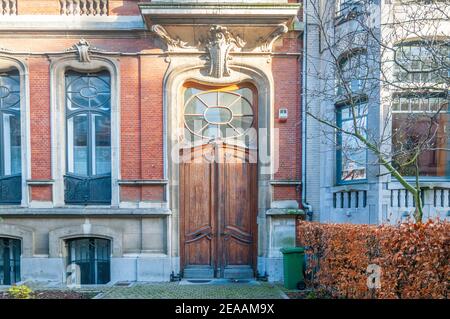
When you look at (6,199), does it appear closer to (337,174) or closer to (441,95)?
(337,174)

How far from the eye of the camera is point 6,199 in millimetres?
8742

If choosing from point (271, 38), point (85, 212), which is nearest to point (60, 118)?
point (85, 212)

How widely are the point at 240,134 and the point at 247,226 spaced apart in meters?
2.67

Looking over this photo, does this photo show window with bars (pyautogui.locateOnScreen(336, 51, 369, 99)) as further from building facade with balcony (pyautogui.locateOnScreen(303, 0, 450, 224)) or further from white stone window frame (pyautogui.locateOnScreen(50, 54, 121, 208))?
white stone window frame (pyautogui.locateOnScreen(50, 54, 121, 208))

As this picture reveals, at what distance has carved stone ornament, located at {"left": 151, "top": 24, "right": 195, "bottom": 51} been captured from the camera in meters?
8.17

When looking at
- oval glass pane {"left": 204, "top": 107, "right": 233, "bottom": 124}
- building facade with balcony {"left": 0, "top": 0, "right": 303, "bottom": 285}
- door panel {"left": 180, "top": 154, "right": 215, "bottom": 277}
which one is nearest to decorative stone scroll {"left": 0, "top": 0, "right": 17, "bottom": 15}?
building facade with balcony {"left": 0, "top": 0, "right": 303, "bottom": 285}

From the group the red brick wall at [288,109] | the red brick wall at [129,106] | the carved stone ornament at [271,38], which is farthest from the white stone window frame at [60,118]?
the red brick wall at [288,109]

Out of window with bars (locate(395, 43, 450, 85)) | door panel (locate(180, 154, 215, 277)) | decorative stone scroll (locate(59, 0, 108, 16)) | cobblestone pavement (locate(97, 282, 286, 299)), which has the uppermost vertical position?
decorative stone scroll (locate(59, 0, 108, 16))

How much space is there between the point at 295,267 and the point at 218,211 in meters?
2.53

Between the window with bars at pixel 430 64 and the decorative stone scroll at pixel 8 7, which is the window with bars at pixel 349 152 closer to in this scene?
the window with bars at pixel 430 64

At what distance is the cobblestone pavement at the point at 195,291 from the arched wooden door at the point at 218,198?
75 cm

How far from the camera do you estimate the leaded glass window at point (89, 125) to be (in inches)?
348

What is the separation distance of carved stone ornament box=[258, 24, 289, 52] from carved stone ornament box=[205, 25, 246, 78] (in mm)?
510

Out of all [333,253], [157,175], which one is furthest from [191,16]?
[333,253]
